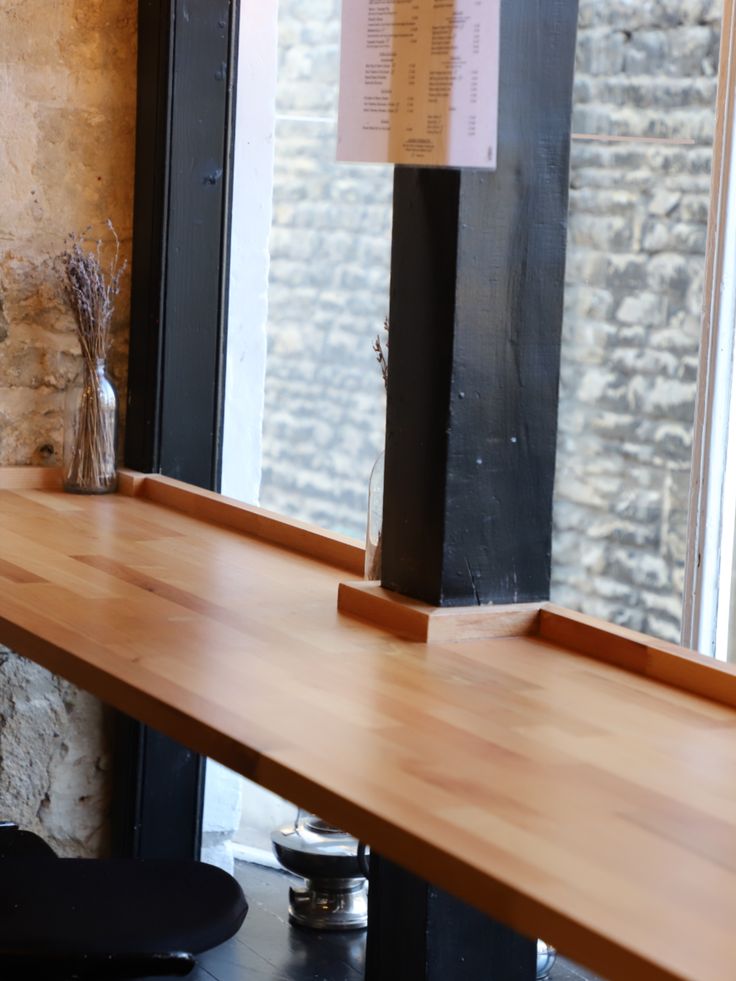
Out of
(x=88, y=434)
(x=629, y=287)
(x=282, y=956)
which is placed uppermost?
(x=629, y=287)

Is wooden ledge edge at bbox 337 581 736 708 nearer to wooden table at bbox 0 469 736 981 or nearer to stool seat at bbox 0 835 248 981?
wooden table at bbox 0 469 736 981

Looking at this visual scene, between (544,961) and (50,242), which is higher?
(50,242)

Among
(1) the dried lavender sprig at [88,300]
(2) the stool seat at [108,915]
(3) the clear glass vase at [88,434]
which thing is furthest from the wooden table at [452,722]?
(1) the dried lavender sprig at [88,300]

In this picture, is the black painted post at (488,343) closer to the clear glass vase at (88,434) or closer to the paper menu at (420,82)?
the paper menu at (420,82)

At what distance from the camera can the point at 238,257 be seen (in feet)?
11.8

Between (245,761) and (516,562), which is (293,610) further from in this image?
(245,761)

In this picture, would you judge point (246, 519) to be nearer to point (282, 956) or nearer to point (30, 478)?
point (30, 478)

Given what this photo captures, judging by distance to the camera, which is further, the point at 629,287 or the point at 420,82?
the point at 629,287

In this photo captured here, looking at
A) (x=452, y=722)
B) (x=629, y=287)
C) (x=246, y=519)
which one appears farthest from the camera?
(x=629, y=287)

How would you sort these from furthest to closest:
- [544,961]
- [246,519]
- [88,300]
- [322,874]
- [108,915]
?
[322,874] → [88,300] → [544,961] → [246,519] → [108,915]

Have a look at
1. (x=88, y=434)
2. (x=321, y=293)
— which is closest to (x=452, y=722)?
(x=88, y=434)

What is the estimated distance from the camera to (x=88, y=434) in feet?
10.6

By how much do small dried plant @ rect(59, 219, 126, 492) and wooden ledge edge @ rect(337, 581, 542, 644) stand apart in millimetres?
1184

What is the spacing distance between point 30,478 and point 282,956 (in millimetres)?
1212
